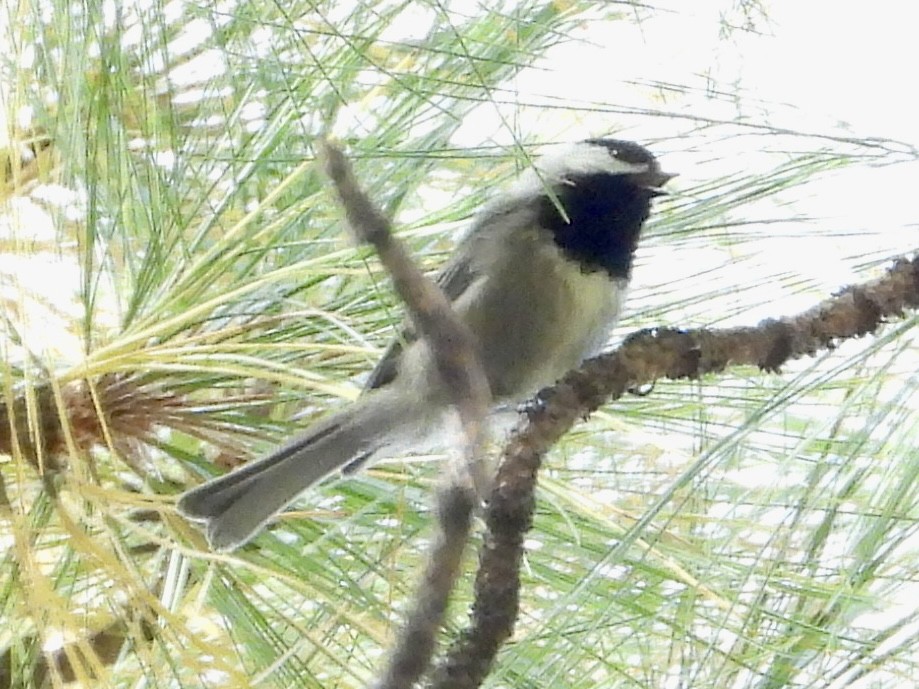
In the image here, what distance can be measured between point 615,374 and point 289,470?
34cm

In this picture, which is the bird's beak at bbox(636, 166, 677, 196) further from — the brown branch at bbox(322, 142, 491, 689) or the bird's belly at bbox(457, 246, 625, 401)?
the brown branch at bbox(322, 142, 491, 689)

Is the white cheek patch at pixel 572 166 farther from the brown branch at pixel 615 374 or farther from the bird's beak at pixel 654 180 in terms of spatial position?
the brown branch at pixel 615 374

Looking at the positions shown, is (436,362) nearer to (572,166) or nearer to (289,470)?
(289,470)

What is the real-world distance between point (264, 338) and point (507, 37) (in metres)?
0.24

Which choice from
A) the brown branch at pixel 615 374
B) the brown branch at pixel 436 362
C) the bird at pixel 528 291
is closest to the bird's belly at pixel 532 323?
the bird at pixel 528 291

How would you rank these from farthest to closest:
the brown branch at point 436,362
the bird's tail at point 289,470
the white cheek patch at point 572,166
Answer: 1. the white cheek patch at point 572,166
2. the bird's tail at point 289,470
3. the brown branch at point 436,362

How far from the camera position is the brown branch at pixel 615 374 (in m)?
0.46

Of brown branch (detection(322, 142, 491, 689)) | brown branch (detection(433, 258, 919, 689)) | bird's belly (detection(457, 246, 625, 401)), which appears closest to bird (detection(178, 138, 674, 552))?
bird's belly (detection(457, 246, 625, 401))

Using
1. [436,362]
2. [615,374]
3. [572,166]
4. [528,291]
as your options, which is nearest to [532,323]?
[528,291]

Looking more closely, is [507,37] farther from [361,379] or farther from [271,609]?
[271,609]

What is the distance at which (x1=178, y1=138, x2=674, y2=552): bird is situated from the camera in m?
0.88

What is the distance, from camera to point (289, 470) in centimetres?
84

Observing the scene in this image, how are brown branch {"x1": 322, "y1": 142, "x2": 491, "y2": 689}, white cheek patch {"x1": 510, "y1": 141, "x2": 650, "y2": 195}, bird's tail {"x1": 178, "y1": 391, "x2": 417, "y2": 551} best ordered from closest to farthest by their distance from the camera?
brown branch {"x1": 322, "y1": 142, "x2": 491, "y2": 689}
bird's tail {"x1": 178, "y1": 391, "x2": 417, "y2": 551}
white cheek patch {"x1": 510, "y1": 141, "x2": 650, "y2": 195}

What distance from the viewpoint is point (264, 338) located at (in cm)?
76
